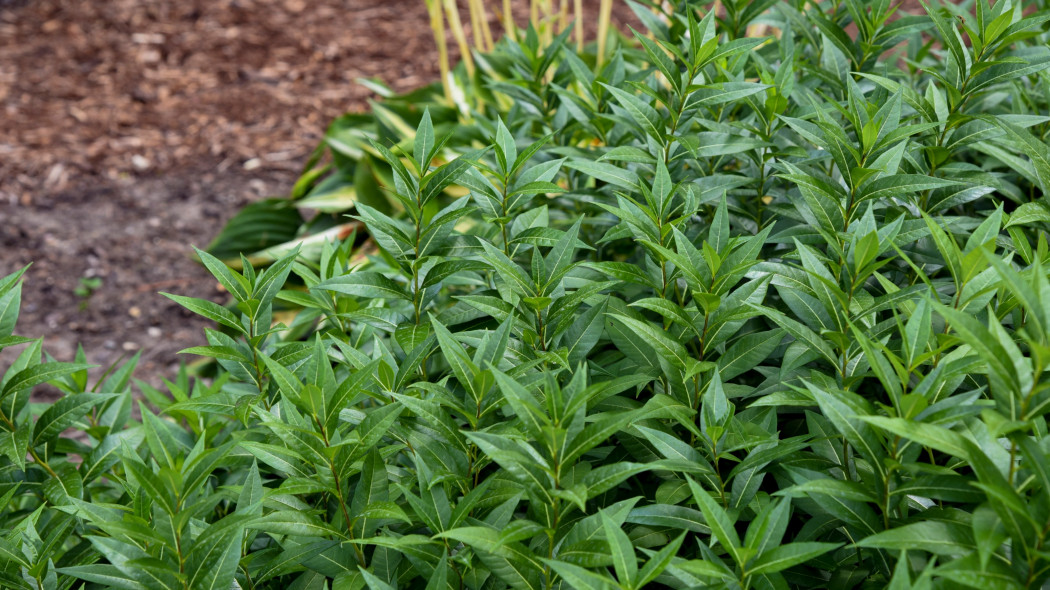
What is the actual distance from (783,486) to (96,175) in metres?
5.33

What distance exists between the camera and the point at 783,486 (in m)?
1.15

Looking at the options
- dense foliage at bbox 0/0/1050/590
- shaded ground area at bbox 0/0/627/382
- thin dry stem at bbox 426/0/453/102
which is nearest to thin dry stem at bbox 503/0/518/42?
thin dry stem at bbox 426/0/453/102

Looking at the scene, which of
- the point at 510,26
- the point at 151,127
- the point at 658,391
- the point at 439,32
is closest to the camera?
the point at 658,391

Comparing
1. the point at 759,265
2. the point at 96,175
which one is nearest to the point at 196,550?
the point at 759,265

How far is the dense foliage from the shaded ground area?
3129mm

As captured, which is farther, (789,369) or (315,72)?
(315,72)

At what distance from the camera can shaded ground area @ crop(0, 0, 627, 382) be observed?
4559 mm

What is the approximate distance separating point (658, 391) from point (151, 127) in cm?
538

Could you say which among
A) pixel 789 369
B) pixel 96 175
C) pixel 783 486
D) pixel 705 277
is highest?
pixel 705 277

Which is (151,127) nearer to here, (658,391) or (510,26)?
(510,26)

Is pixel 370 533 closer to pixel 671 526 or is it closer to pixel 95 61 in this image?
pixel 671 526

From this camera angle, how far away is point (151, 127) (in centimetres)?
573

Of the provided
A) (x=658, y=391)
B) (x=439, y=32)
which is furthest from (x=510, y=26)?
(x=658, y=391)

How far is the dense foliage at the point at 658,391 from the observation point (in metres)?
0.95
